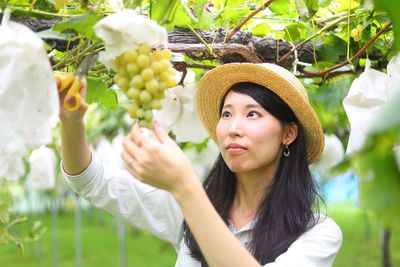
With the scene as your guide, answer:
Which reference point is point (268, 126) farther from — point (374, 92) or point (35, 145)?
point (35, 145)

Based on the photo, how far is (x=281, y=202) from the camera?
157 centimetres

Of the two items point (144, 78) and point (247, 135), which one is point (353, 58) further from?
point (144, 78)

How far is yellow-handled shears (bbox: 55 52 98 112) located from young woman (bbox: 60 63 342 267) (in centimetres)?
16

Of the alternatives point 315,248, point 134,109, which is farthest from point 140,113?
point 315,248

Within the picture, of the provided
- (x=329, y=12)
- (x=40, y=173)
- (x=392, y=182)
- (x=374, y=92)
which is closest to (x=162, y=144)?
(x=392, y=182)

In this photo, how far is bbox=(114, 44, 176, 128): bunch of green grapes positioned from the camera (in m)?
0.93

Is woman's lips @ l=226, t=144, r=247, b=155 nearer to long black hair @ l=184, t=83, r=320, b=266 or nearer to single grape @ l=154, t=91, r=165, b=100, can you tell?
long black hair @ l=184, t=83, r=320, b=266

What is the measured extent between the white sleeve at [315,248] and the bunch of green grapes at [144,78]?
0.46 m

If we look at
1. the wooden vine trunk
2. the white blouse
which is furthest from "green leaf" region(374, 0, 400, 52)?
the white blouse

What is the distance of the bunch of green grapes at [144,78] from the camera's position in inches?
36.4

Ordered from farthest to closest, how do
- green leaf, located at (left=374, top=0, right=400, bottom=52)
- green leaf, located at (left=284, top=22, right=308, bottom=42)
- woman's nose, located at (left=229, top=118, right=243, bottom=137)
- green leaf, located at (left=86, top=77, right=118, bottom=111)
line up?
1. green leaf, located at (left=284, top=22, right=308, bottom=42)
2. green leaf, located at (left=86, top=77, right=118, bottom=111)
3. woman's nose, located at (left=229, top=118, right=243, bottom=137)
4. green leaf, located at (left=374, top=0, right=400, bottom=52)

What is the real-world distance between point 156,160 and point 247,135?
51cm

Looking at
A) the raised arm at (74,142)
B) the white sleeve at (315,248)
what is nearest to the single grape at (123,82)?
the raised arm at (74,142)

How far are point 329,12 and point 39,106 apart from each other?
44.5 inches
